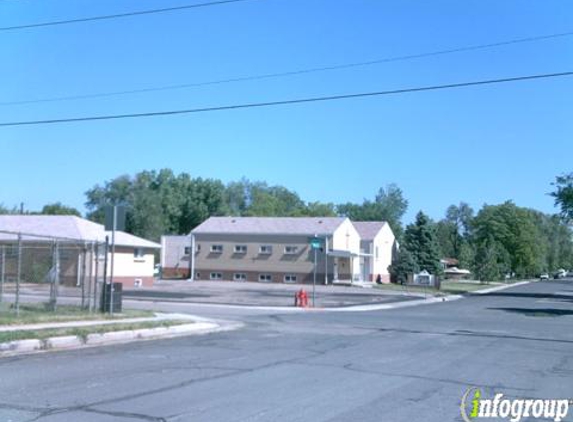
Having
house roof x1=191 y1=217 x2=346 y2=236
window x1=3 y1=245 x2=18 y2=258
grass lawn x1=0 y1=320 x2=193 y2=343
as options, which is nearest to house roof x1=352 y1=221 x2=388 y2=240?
house roof x1=191 y1=217 x2=346 y2=236

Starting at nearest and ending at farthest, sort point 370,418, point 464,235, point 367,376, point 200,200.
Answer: point 370,418
point 367,376
point 200,200
point 464,235

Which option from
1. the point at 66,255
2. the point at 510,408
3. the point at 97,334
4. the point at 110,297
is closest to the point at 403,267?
the point at 66,255

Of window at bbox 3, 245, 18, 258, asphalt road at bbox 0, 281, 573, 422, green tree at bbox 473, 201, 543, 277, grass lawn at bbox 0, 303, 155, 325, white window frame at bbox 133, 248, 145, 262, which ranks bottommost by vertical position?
asphalt road at bbox 0, 281, 573, 422

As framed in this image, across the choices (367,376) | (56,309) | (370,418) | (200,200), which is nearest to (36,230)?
(56,309)

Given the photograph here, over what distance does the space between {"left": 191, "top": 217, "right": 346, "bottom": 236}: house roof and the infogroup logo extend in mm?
52170

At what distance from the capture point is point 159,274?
72.2 meters

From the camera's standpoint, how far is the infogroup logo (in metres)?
9.28

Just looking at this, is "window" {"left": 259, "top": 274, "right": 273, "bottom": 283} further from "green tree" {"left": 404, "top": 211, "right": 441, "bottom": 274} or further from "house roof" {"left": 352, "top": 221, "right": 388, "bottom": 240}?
"green tree" {"left": 404, "top": 211, "right": 441, "bottom": 274}

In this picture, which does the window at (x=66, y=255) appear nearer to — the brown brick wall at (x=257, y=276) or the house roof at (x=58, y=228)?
the house roof at (x=58, y=228)

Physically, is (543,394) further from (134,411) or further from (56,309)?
(56,309)

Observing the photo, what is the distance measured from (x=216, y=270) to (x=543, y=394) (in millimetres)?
56118

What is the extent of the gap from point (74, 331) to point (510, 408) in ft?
33.4

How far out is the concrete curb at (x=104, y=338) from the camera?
47.3ft

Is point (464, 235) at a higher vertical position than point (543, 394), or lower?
higher
